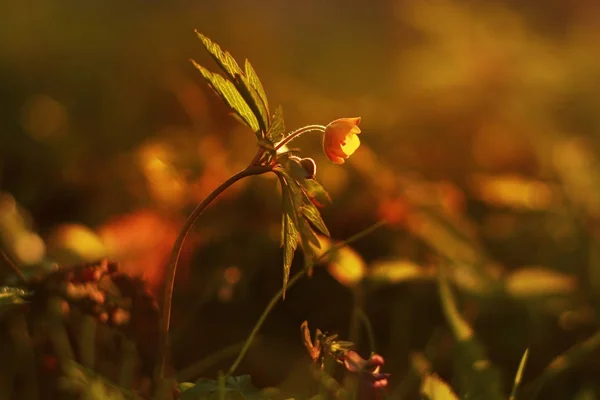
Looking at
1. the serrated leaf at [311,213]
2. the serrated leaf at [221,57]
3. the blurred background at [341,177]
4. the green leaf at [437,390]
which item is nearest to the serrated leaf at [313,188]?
the serrated leaf at [311,213]

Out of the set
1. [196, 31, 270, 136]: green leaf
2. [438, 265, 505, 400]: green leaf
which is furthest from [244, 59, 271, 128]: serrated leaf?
[438, 265, 505, 400]: green leaf

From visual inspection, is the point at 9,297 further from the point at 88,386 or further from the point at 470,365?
the point at 470,365

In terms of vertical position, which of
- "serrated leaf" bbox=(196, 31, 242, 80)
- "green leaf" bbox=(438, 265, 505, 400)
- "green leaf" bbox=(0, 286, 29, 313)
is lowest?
"green leaf" bbox=(438, 265, 505, 400)

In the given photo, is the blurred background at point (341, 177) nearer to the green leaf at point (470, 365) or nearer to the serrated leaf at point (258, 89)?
the green leaf at point (470, 365)

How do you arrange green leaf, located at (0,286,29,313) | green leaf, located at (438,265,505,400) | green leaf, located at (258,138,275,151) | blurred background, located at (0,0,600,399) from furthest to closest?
blurred background, located at (0,0,600,399)
green leaf, located at (438,265,505,400)
green leaf, located at (0,286,29,313)
green leaf, located at (258,138,275,151)

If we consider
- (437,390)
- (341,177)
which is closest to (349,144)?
(437,390)

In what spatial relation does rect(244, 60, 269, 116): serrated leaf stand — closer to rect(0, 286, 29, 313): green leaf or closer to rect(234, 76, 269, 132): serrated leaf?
rect(234, 76, 269, 132): serrated leaf

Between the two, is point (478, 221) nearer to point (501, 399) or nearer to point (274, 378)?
point (274, 378)
